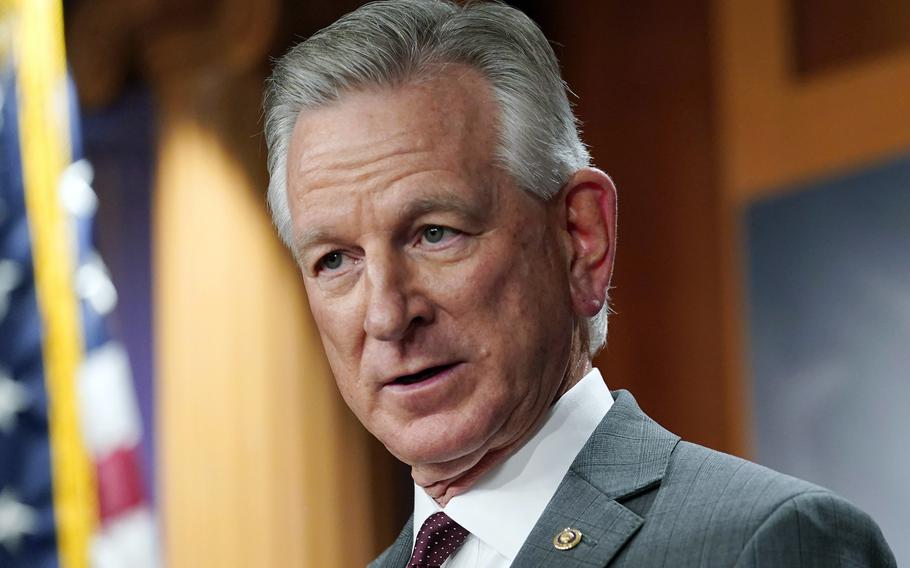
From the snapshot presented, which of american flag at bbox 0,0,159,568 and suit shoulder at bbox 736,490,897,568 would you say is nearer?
suit shoulder at bbox 736,490,897,568

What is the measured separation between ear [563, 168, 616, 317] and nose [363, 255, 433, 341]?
0.24 m

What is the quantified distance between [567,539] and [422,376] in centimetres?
28

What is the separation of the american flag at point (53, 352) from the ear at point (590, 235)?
1.87 m

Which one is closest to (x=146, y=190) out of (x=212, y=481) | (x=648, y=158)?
(x=212, y=481)

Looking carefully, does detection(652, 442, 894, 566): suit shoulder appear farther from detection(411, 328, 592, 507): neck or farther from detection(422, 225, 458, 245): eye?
detection(422, 225, 458, 245): eye

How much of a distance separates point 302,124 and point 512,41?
0.31 metres

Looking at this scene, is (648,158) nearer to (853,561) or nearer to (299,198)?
(299,198)

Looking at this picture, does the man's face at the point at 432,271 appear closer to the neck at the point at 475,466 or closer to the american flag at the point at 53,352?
the neck at the point at 475,466

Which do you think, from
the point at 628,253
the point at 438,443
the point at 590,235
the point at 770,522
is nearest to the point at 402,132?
the point at 590,235

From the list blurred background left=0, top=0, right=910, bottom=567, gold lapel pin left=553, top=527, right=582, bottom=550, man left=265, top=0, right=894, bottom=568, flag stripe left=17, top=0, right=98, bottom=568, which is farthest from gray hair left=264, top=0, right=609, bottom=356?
blurred background left=0, top=0, right=910, bottom=567

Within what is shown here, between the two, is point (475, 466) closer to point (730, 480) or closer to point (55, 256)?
point (730, 480)

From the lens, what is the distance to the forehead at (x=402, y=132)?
5.77 feet

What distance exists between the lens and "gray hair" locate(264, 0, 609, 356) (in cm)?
181

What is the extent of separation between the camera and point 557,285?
5.93 feet
